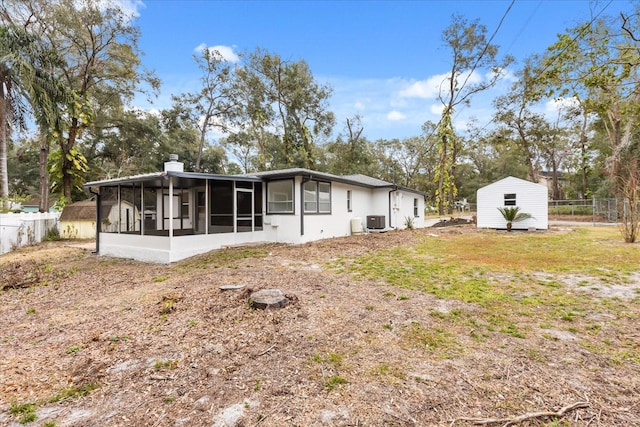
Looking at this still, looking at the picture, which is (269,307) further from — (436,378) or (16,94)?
(16,94)

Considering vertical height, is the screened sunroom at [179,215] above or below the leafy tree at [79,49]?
below

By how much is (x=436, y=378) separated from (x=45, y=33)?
815 inches

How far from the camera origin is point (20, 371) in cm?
280

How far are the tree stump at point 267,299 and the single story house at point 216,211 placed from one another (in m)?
4.88

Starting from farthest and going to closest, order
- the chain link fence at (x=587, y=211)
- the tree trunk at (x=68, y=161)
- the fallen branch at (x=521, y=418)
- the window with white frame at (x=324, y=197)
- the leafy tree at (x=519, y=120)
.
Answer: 1. the leafy tree at (x=519, y=120)
2. the chain link fence at (x=587, y=211)
3. the tree trunk at (x=68, y=161)
4. the window with white frame at (x=324, y=197)
5. the fallen branch at (x=521, y=418)

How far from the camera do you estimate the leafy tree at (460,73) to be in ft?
76.4

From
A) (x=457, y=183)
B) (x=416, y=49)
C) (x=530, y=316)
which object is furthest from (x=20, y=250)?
(x=457, y=183)

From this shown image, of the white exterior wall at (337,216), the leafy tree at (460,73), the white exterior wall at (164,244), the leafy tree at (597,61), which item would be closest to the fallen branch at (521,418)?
the leafy tree at (597,61)

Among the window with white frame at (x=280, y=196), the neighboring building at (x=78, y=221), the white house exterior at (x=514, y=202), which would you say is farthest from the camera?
the white house exterior at (x=514, y=202)

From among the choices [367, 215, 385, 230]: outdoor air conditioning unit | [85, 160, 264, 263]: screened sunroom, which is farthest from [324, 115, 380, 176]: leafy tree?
[85, 160, 264, 263]: screened sunroom

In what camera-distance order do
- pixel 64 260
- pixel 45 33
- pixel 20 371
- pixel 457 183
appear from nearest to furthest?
1. pixel 20 371
2. pixel 64 260
3. pixel 45 33
4. pixel 457 183

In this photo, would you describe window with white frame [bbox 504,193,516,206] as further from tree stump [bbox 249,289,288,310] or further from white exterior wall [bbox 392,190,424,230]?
tree stump [bbox 249,289,288,310]

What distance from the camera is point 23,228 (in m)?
11.9

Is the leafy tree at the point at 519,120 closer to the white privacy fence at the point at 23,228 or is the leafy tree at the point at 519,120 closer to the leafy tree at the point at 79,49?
the leafy tree at the point at 79,49
